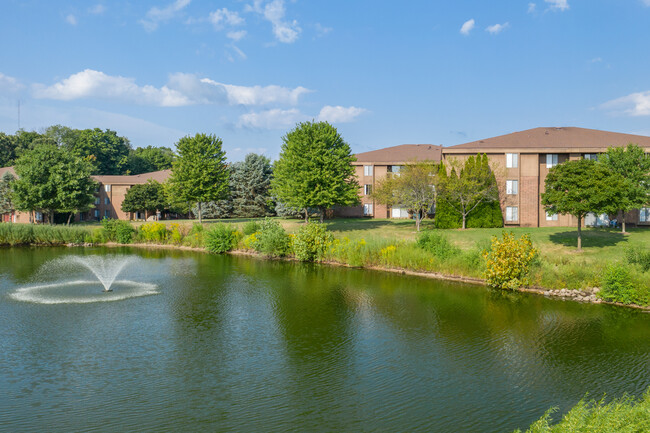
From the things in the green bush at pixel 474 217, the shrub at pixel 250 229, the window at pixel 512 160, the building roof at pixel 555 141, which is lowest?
the shrub at pixel 250 229

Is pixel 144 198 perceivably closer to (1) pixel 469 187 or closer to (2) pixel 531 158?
(1) pixel 469 187

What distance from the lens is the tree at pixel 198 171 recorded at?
5678cm

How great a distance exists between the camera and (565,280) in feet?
82.5

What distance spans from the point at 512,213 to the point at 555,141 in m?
8.79

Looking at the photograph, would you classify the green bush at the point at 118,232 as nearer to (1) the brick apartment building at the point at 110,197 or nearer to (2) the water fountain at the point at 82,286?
(2) the water fountain at the point at 82,286

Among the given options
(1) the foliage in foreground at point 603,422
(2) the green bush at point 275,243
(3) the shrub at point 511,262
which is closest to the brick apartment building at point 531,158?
(2) the green bush at point 275,243

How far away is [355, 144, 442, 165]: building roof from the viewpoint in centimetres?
6282

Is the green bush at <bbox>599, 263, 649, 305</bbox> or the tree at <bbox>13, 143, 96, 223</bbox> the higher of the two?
the tree at <bbox>13, 143, 96, 223</bbox>

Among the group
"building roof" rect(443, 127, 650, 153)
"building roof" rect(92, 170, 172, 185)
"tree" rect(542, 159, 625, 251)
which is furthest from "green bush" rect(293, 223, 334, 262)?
"building roof" rect(92, 170, 172, 185)

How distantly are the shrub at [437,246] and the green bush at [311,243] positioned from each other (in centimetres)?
766

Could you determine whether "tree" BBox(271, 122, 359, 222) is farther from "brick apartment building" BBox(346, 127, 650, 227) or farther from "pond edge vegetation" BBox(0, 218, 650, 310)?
"brick apartment building" BBox(346, 127, 650, 227)

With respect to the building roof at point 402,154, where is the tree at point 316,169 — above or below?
below

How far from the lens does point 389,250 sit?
3303 cm

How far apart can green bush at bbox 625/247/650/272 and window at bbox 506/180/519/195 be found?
78.2 ft
